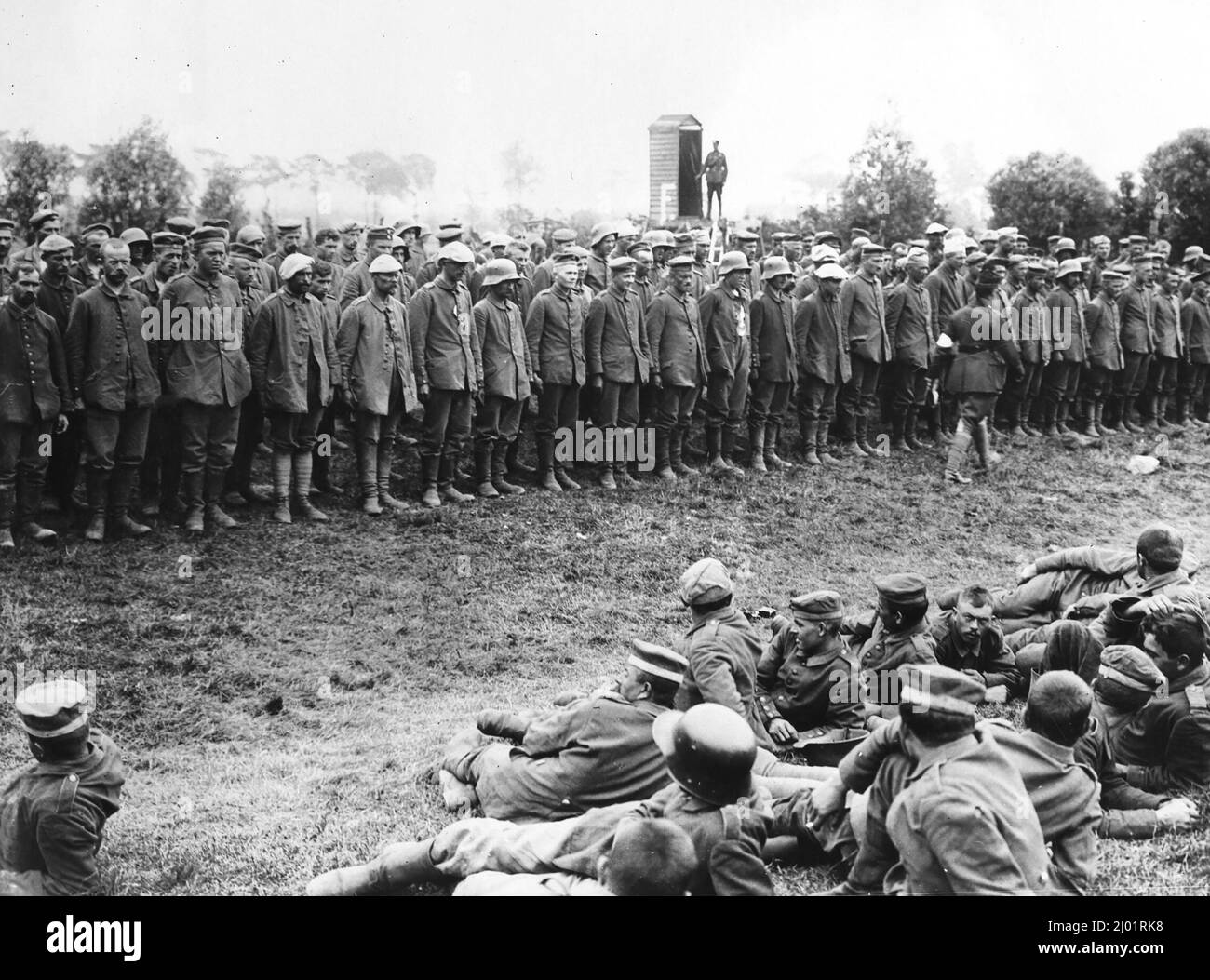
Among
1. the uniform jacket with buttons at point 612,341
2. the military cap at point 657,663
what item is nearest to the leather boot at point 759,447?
the uniform jacket with buttons at point 612,341

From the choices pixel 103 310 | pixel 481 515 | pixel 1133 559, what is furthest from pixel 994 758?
pixel 103 310

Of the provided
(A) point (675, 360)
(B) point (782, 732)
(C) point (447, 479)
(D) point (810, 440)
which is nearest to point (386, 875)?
(B) point (782, 732)

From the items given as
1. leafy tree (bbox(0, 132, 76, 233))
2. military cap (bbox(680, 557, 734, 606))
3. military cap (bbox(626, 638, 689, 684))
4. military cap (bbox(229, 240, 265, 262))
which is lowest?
military cap (bbox(626, 638, 689, 684))

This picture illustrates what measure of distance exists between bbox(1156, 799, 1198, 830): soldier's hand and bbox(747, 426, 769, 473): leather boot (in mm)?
7307

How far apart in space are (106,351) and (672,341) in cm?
541

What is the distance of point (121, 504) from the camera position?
8.79 metres

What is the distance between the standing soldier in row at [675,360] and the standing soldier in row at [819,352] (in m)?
1.38

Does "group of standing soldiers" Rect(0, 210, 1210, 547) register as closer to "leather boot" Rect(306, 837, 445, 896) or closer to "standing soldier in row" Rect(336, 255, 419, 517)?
"standing soldier in row" Rect(336, 255, 419, 517)

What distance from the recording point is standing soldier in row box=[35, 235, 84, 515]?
29.5 ft

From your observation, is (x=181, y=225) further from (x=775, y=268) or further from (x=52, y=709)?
(x=52, y=709)

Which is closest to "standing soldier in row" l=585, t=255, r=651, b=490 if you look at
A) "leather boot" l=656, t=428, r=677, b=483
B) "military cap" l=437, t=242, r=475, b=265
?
"leather boot" l=656, t=428, r=677, b=483

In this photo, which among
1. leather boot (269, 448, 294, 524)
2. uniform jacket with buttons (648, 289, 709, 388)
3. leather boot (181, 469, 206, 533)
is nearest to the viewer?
leather boot (181, 469, 206, 533)

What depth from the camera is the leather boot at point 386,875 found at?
4.25 meters
